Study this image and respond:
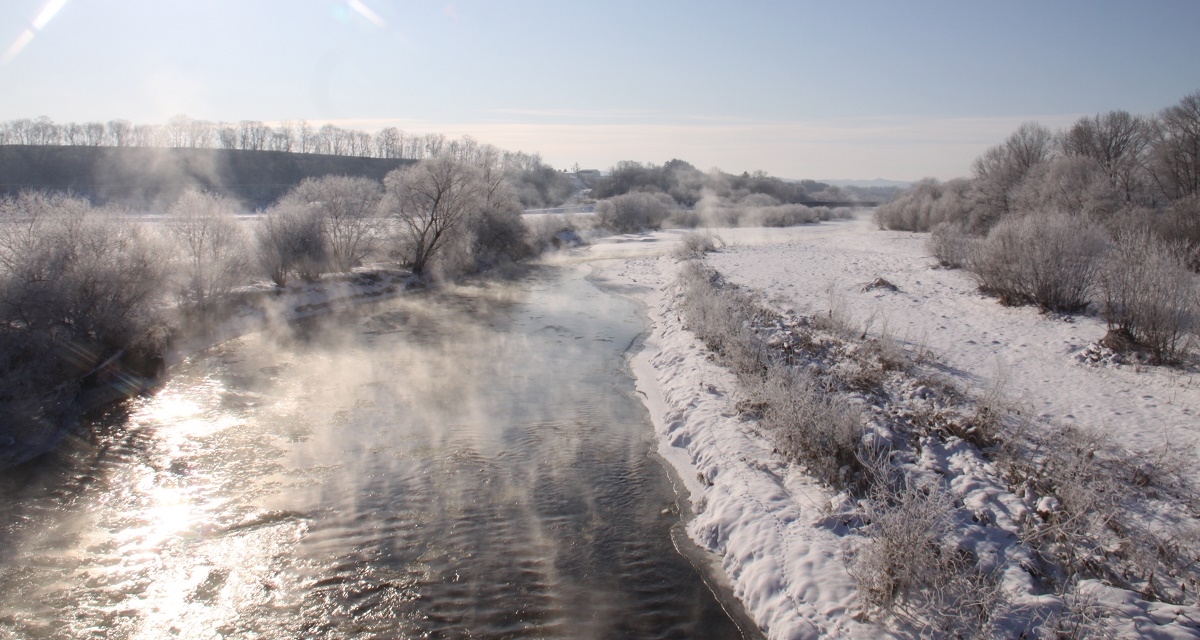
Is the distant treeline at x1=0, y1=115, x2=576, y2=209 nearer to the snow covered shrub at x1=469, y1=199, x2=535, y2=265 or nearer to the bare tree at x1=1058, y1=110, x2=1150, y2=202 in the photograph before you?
the snow covered shrub at x1=469, y1=199, x2=535, y2=265

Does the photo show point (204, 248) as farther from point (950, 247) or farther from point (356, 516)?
point (950, 247)

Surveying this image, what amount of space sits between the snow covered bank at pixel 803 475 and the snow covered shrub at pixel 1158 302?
1.03 metres

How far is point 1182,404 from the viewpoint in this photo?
1032cm

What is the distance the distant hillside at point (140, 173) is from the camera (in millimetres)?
63688

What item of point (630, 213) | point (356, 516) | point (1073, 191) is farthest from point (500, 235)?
point (356, 516)

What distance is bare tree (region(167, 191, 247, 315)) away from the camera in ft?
65.7

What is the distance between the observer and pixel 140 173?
228 ft

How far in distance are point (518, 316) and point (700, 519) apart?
Answer: 1576 centimetres

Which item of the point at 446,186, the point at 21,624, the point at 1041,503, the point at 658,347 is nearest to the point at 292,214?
the point at 446,186

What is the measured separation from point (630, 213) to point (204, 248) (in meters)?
47.1

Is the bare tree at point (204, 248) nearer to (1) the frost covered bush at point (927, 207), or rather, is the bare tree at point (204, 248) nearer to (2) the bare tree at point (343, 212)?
(2) the bare tree at point (343, 212)

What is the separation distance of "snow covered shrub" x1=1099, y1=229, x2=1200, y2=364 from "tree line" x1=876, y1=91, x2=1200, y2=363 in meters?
0.02

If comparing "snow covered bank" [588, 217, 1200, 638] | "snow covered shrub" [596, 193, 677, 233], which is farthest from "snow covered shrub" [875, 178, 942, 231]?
"snow covered bank" [588, 217, 1200, 638]

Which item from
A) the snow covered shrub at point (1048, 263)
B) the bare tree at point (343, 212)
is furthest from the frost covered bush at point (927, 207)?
the bare tree at point (343, 212)
